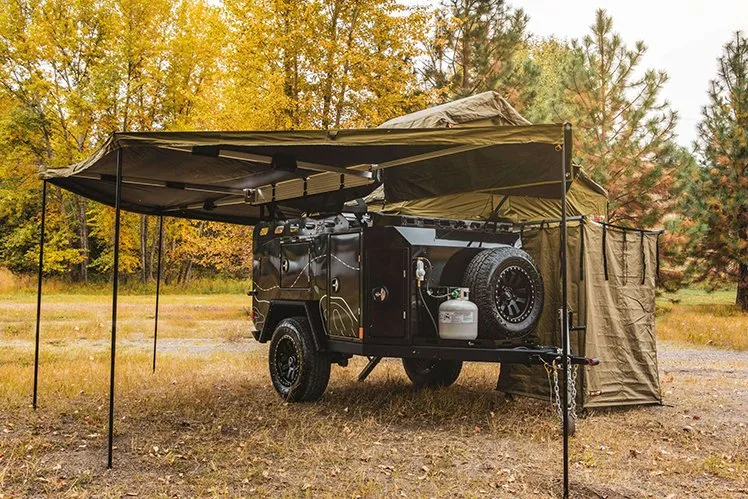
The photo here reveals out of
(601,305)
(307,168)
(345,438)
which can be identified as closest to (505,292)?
(601,305)

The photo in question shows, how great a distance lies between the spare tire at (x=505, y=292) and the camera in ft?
21.3

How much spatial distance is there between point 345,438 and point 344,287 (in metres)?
1.45

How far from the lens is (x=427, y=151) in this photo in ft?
21.5

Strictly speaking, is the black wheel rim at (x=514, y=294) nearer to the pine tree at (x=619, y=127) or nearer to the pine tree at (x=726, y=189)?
the pine tree at (x=619, y=127)

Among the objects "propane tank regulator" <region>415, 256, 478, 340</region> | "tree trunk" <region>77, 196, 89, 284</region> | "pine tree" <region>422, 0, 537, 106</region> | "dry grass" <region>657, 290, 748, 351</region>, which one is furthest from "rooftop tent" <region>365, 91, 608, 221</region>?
"tree trunk" <region>77, 196, 89, 284</region>

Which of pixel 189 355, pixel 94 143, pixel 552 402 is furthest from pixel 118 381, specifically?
pixel 94 143

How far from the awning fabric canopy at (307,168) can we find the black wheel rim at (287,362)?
4.95ft

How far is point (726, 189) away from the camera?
22250 millimetres

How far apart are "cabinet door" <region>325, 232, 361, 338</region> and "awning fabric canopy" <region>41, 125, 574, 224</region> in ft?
2.16

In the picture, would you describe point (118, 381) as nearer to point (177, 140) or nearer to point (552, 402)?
point (177, 140)

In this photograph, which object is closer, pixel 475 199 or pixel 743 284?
pixel 475 199

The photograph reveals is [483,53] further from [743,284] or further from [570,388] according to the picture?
[570,388]

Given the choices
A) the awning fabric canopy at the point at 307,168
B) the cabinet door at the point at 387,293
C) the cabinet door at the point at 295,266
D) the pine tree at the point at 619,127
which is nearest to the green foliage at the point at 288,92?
the pine tree at the point at 619,127

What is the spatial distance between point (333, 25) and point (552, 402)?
1125cm
